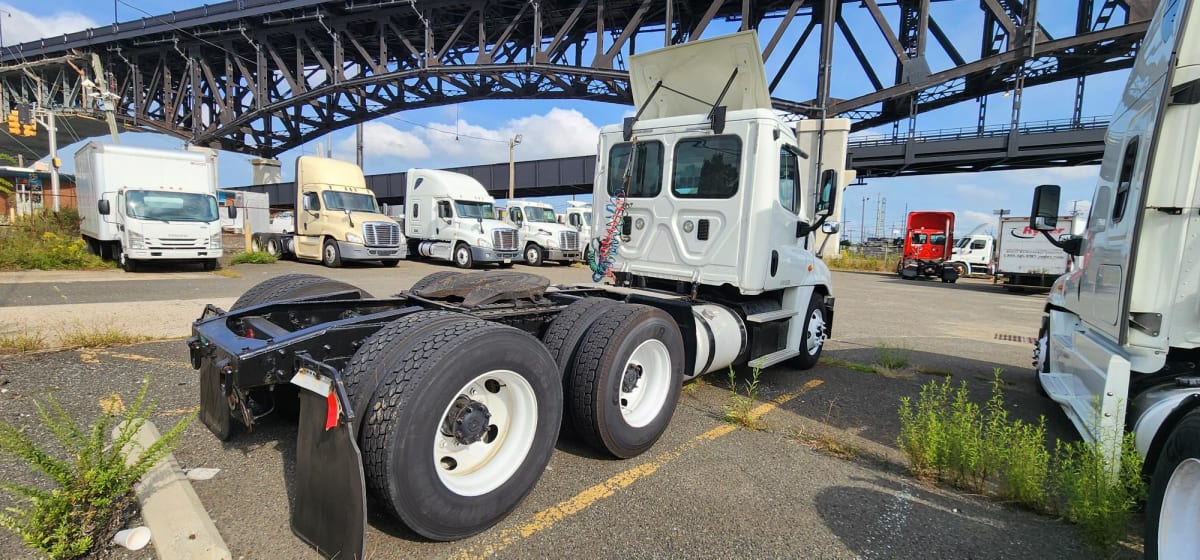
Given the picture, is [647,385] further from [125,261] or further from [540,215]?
[540,215]

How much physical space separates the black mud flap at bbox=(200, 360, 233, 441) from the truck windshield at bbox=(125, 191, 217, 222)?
1348 centimetres

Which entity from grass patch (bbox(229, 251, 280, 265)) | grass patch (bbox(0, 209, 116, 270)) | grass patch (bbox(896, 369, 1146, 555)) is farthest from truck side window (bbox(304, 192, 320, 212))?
grass patch (bbox(896, 369, 1146, 555))

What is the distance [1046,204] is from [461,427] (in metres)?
5.08

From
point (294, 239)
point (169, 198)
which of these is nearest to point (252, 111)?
point (294, 239)

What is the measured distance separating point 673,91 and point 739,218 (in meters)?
1.67

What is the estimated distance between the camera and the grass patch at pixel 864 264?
1153 inches

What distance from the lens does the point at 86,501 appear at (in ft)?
7.47

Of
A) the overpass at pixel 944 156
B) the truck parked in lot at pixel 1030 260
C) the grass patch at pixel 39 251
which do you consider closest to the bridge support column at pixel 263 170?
the overpass at pixel 944 156

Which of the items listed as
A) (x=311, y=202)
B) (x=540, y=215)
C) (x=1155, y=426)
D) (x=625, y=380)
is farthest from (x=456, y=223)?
(x=1155, y=426)

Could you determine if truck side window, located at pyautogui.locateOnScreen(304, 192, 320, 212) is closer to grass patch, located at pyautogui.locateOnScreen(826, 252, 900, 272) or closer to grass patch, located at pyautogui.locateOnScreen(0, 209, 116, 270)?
grass patch, located at pyautogui.locateOnScreen(0, 209, 116, 270)

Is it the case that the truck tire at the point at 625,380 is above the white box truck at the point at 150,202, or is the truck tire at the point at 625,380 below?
below

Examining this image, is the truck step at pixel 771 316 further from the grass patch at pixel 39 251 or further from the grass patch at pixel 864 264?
the grass patch at pixel 864 264

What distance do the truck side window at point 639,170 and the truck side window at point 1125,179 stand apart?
336 centimetres

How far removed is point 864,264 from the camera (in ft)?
97.9
